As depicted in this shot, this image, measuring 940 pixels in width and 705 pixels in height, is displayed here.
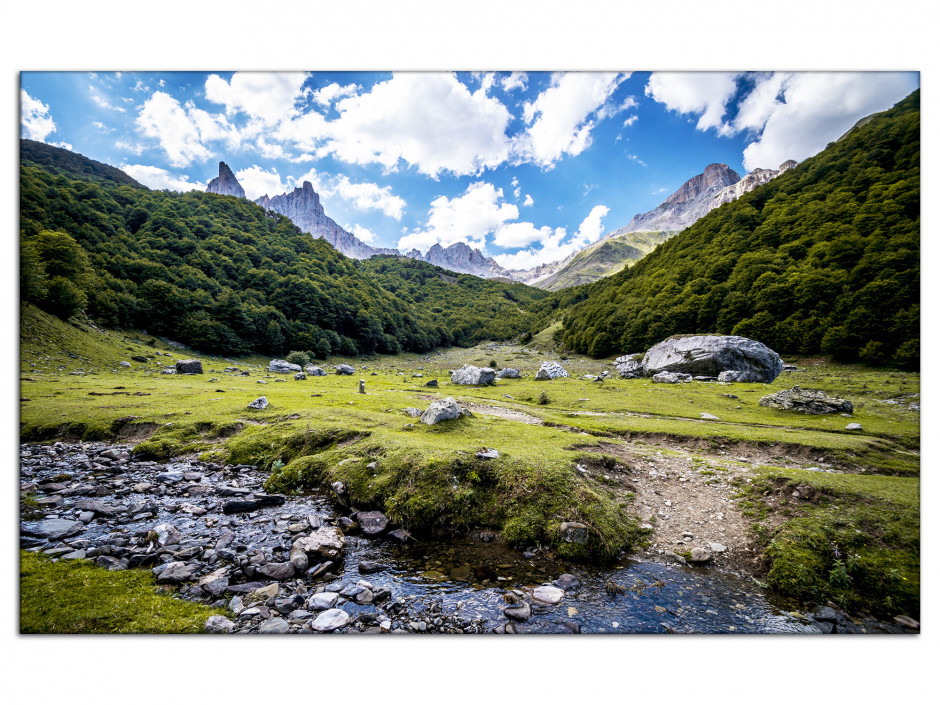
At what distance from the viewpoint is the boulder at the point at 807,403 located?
1798cm

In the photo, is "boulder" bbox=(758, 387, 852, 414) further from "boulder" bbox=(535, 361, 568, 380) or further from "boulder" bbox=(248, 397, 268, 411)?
"boulder" bbox=(248, 397, 268, 411)

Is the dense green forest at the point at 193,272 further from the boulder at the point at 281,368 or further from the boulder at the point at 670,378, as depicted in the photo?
the boulder at the point at 670,378

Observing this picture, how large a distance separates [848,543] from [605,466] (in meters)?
5.51

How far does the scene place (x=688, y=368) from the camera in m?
37.6


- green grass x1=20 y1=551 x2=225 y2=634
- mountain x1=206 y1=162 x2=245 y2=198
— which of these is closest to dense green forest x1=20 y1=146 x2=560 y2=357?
mountain x1=206 y1=162 x2=245 y2=198

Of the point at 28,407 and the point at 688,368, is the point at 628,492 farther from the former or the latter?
the point at 688,368

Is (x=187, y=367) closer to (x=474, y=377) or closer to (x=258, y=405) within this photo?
(x=258, y=405)

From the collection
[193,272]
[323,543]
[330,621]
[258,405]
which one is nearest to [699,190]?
[323,543]

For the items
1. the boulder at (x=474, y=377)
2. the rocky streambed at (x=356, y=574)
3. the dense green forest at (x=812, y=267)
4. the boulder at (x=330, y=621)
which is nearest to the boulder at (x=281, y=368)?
the boulder at (x=474, y=377)

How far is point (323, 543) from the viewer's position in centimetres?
771

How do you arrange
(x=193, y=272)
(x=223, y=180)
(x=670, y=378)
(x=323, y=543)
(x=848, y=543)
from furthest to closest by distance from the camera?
(x=193, y=272), (x=670, y=378), (x=223, y=180), (x=323, y=543), (x=848, y=543)

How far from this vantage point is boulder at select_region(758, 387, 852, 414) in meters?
18.0

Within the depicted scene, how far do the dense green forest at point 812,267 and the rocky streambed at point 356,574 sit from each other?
8374mm

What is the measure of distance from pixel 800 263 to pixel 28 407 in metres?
63.4
